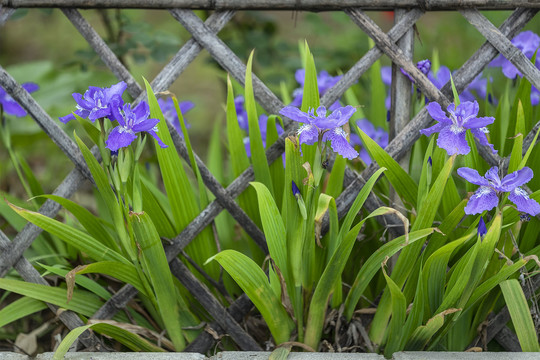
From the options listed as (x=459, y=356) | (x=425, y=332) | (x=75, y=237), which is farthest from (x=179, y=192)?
(x=459, y=356)

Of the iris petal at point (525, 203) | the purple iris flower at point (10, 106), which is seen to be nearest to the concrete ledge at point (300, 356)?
the iris petal at point (525, 203)

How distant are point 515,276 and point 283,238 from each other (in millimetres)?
643

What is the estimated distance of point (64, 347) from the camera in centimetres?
149

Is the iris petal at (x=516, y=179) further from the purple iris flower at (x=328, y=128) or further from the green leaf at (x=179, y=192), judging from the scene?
the green leaf at (x=179, y=192)

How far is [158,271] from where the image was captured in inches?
61.9

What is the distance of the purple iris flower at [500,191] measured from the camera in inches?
54.2

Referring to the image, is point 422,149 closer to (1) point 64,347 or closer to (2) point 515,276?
(2) point 515,276

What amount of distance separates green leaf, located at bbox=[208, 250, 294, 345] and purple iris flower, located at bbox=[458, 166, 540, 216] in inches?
21.7

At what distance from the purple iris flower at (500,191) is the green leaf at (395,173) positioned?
0.23 metres

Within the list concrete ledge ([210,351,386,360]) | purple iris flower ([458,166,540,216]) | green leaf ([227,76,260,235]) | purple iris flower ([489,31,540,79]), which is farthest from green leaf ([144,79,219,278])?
purple iris flower ([489,31,540,79])

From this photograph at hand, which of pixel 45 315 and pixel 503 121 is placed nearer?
pixel 503 121

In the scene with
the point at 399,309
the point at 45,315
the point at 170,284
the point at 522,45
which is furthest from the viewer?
the point at 45,315

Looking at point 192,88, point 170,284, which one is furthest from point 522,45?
point 192,88

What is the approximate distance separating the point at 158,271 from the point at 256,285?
278mm
